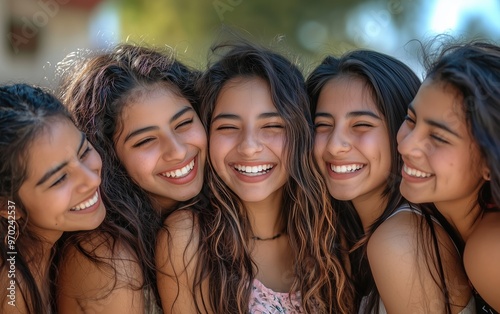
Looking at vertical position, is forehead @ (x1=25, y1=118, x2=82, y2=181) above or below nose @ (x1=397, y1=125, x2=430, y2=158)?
below

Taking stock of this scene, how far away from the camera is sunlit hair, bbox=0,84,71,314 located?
2.49 meters

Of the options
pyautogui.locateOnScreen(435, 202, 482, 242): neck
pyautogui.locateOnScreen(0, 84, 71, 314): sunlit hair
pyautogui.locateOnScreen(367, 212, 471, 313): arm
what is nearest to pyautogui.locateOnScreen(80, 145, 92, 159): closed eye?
pyautogui.locateOnScreen(0, 84, 71, 314): sunlit hair

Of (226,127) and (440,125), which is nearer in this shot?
(440,125)

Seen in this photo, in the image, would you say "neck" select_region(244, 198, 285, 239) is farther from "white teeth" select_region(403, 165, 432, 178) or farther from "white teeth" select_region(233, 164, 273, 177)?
"white teeth" select_region(403, 165, 432, 178)

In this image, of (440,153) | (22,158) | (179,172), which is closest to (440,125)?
(440,153)

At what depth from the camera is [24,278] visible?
2576 millimetres

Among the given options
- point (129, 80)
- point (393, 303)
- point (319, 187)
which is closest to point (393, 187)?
point (319, 187)

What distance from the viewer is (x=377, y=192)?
125 inches

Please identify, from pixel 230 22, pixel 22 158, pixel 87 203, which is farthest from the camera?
pixel 230 22

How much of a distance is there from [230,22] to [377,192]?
21.0 feet

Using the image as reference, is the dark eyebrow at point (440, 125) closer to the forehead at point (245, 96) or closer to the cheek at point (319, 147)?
the cheek at point (319, 147)

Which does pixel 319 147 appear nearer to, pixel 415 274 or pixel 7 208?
pixel 415 274

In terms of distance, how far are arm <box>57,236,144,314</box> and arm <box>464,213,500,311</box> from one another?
142 cm

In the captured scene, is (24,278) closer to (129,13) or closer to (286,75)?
(286,75)
